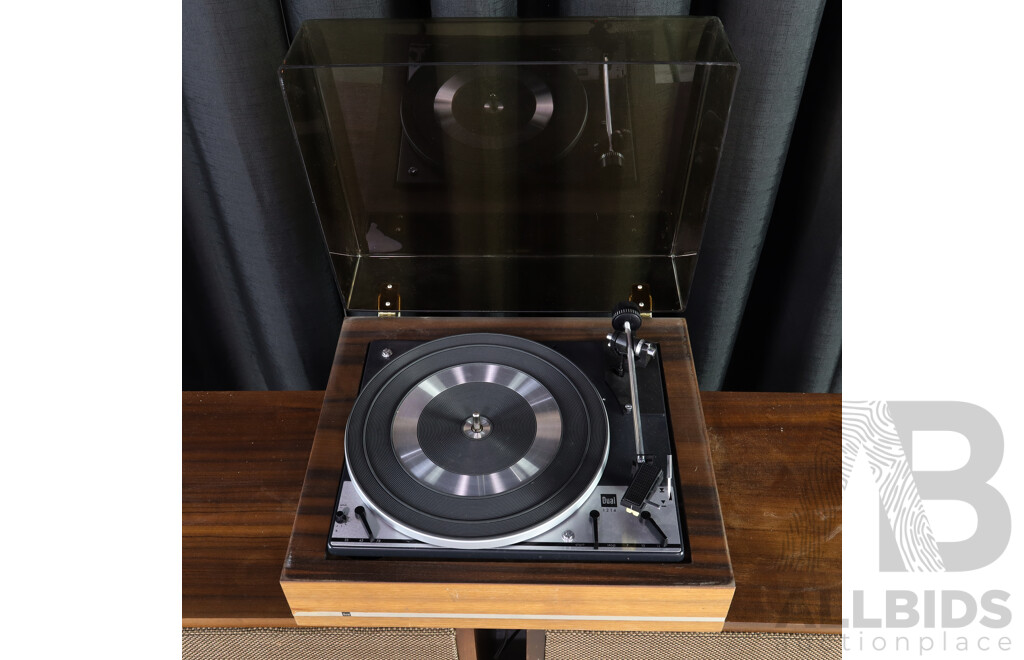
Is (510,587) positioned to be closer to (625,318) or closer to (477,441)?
(477,441)

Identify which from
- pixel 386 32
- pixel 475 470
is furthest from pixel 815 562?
pixel 386 32

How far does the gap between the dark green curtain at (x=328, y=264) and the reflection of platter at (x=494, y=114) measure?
0.43 ft

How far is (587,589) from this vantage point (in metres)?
0.81

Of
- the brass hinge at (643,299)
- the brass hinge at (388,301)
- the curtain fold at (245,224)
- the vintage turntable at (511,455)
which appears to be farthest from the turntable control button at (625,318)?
the curtain fold at (245,224)

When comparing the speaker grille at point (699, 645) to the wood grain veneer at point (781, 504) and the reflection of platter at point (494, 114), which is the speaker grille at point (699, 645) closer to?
the wood grain veneer at point (781, 504)

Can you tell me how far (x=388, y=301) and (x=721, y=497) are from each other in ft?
1.76

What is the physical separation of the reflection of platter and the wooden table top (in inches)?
16.2

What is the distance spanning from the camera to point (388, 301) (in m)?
1.14

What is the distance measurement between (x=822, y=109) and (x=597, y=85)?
0.43 meters

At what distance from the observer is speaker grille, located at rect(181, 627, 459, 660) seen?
0.95m

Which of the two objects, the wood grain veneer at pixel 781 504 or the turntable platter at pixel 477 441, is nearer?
the turntable platter at pixel 477 441

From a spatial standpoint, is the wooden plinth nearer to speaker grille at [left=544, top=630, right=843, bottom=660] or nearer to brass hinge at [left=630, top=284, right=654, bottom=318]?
speaker grille at [left=544, top=630, right=843, bottom=660]

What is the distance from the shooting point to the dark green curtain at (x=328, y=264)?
3.43ft

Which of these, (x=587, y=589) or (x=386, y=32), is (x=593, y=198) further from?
(x=587, y=589)
